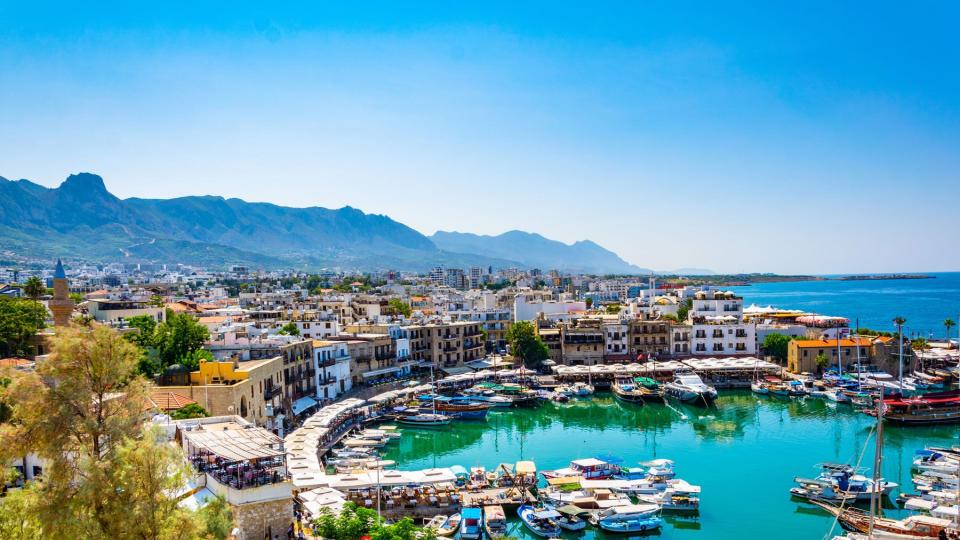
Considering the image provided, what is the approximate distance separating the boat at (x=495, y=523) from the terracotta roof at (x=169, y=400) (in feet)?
46.3

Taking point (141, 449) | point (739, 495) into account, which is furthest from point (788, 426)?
point (141, 449)

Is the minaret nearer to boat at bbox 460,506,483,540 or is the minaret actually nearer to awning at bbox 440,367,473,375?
boat at bbox 460,506,483,540

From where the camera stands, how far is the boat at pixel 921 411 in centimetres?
4431

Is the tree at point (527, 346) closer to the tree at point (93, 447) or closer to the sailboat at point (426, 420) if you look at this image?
the sailboat at point (426, 420)

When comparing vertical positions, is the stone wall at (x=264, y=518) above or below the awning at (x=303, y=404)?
above

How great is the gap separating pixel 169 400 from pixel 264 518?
12.1m

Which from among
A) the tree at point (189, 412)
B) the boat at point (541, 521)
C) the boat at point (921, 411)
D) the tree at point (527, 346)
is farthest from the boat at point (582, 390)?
the tree at point (189, 412)

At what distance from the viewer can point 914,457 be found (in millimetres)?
37219

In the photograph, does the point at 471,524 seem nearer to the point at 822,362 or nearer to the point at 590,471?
the point at 590,471

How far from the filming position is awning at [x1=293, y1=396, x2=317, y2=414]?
42.3 meters

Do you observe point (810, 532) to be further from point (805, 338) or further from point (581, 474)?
point (805, 338)

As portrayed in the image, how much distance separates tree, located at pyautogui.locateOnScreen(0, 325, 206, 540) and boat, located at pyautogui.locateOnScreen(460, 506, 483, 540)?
1595cm

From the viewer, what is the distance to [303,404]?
4341 cm

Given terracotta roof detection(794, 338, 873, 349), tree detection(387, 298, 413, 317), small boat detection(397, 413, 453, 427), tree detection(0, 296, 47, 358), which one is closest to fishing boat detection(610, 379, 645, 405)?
small boat detection(397, 413, 453, 427)
